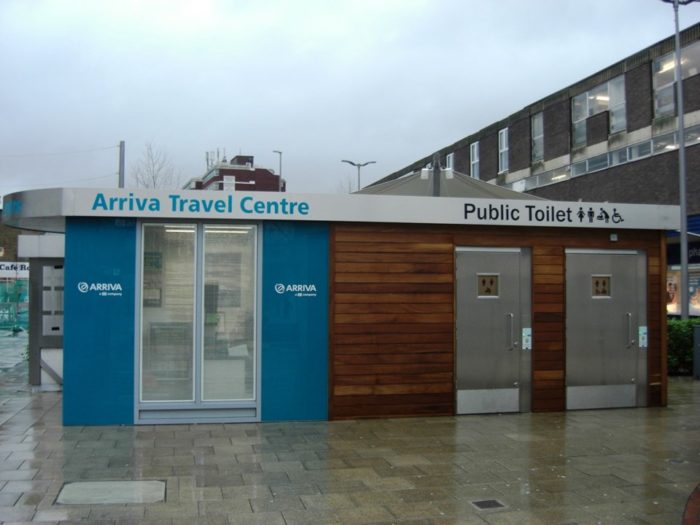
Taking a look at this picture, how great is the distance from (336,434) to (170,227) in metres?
3.39

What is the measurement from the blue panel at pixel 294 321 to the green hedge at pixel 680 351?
29.0 feet

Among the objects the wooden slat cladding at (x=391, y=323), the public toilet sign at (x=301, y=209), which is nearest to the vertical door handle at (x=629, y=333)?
the public toilet sign at (x=301, y=209)

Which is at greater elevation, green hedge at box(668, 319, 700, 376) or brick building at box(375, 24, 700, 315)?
brick building at box(375, 24, 700, 315)

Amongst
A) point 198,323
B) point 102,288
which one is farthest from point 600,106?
point 102,288

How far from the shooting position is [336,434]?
329 inches

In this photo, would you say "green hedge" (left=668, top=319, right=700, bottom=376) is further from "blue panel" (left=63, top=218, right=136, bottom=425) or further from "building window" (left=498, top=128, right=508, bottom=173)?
"building window" (left=498, top=128, right=508, bottom=173)

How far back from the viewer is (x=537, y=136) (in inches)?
1421

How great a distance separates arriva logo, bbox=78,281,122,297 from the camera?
8664 mm

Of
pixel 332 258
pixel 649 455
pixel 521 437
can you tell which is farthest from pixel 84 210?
pixel 649 455

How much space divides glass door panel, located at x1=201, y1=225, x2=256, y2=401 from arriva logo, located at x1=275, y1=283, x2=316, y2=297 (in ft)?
1.19

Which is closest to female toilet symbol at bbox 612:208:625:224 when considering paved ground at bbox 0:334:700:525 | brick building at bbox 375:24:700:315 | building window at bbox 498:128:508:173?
paved ground at bbox 0:334:700:525

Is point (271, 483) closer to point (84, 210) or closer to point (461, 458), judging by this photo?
point (461, 458)

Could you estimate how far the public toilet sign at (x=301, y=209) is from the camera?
857 cm

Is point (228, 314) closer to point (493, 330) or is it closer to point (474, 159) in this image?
point (493, 330)
